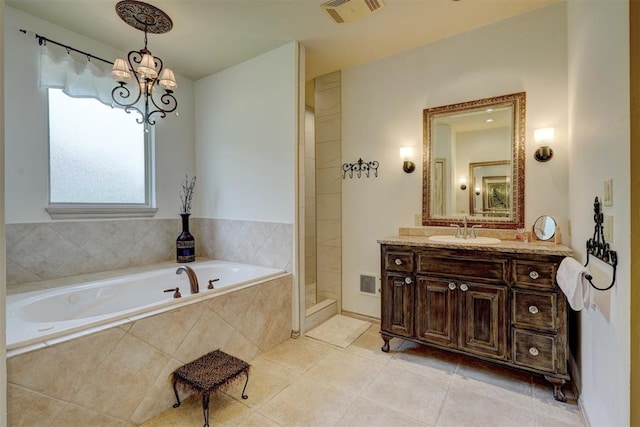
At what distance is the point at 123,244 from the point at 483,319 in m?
3.22

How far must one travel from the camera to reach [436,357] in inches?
94.1

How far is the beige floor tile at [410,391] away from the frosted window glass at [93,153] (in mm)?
2859

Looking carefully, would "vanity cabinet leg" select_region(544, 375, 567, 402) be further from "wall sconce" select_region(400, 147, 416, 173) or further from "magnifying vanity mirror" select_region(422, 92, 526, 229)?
"wall sconce" select_region(400, 147, 416, 173)

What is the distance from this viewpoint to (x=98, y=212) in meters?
2.78

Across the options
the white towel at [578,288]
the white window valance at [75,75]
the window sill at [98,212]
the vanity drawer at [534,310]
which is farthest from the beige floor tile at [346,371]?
the white window valance at [75,75]

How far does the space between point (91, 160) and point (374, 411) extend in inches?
123

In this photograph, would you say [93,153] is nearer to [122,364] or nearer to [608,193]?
[122,364]

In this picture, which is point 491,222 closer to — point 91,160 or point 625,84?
point 625,84

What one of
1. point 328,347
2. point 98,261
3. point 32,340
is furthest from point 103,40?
point 328,347

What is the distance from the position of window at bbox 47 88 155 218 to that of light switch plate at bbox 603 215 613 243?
11.6 ft

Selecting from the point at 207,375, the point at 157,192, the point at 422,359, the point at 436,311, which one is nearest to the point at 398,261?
the point at 436,311

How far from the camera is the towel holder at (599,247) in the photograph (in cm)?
114

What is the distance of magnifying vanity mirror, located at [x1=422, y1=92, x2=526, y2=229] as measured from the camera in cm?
237

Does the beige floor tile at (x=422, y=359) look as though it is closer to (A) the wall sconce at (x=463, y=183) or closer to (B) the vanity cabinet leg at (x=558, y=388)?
(B) the vanity cabinet leg at (x=558, y=388)
